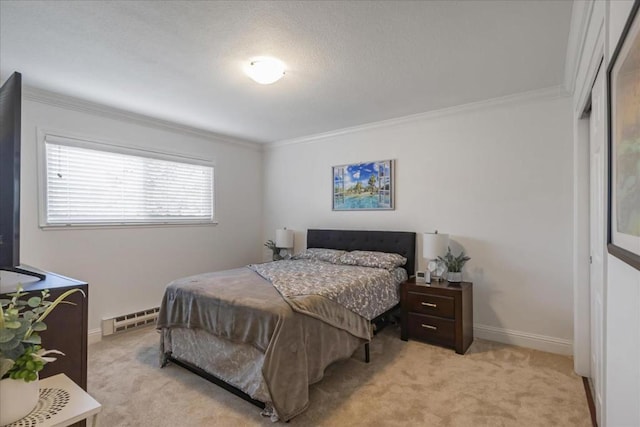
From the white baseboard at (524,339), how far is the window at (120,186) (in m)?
3.63

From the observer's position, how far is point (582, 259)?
249 cm

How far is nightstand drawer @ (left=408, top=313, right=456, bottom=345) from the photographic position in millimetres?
2971

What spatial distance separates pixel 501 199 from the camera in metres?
3.20

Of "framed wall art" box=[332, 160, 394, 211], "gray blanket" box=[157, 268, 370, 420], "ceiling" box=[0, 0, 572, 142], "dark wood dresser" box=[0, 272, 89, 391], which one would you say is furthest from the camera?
"framed wall art" box=[332, 160, 394, 211]

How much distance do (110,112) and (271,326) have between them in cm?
301

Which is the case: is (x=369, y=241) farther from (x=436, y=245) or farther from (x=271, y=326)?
(x=271, y=326)

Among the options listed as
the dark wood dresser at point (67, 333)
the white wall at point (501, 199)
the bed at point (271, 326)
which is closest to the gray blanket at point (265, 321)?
the bed at point (271, 326)

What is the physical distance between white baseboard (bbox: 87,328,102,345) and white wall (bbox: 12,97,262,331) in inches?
2.0

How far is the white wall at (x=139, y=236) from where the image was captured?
2.95 meters

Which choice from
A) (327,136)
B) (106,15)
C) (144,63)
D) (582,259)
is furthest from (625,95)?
(327,136)

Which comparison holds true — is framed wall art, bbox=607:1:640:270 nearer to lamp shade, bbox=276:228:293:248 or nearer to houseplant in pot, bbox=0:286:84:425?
houseplant in pot, bbox=0:286:84:425

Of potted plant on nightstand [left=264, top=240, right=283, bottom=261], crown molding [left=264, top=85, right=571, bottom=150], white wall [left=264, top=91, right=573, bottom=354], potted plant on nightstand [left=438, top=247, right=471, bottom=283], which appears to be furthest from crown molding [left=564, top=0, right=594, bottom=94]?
potted plant on nightstand [left=264, top=240, right=283, bottom=261]

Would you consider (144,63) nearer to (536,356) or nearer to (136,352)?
(136,352)

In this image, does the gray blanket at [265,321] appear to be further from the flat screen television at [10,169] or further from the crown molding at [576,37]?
the crown molding at [576,37]
